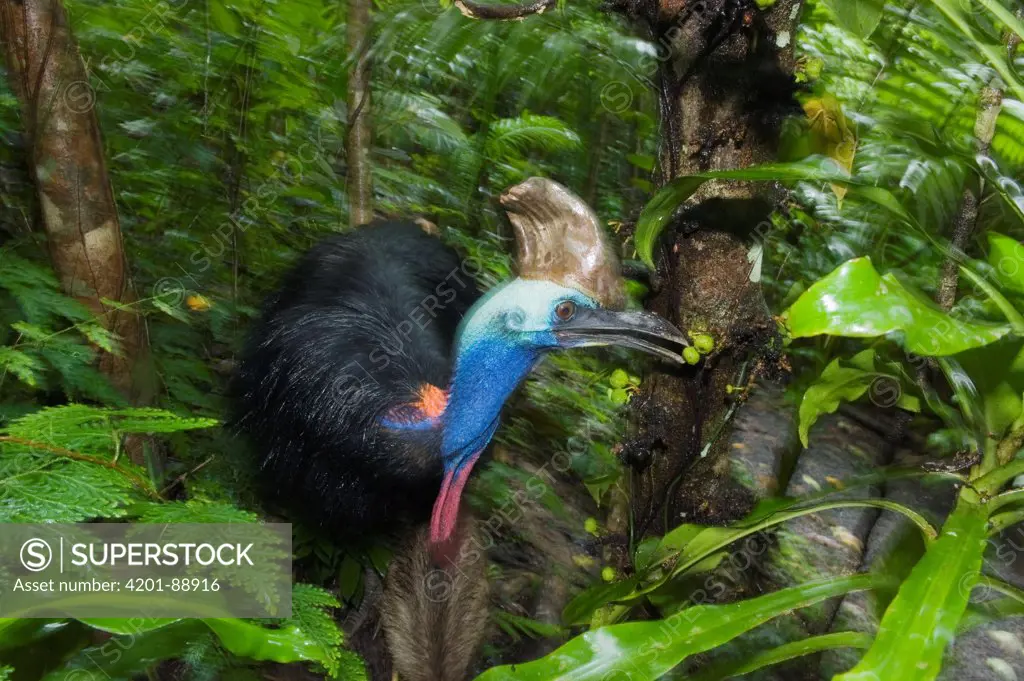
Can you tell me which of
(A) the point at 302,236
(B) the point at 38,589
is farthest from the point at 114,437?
(A) the point at 302,236

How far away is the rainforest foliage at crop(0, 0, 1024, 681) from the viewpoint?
983 mm

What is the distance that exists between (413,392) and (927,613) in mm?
1034

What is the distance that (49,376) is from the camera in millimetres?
1510

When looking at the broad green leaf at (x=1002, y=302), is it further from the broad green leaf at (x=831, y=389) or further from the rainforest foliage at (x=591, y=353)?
the broad green leaf at (x=831, y=389)

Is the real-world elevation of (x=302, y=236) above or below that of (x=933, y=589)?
below

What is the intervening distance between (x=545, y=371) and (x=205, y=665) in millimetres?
1251

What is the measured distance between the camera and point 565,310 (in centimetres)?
141

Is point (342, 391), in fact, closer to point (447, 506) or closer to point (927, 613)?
point (447, 506)

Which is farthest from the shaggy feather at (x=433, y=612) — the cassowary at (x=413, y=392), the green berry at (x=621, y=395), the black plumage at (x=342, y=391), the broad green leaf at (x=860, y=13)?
the broad green leaf at (x=860, y=13)

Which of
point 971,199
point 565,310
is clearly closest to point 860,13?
A: point 565,310

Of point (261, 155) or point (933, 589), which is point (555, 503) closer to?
point (933, 589)

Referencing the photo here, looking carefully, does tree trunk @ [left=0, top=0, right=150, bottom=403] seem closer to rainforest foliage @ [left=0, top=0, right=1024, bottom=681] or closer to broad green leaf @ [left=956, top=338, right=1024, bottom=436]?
rainforest foliage @ [left=0, top=0, right=1024, bottom=681]

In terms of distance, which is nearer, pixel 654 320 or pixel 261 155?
pixel 654 320

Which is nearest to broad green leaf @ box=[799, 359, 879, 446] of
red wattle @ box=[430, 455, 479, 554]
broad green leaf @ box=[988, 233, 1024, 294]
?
broad green leaf @ box=[988, 233, 1024, 294]
